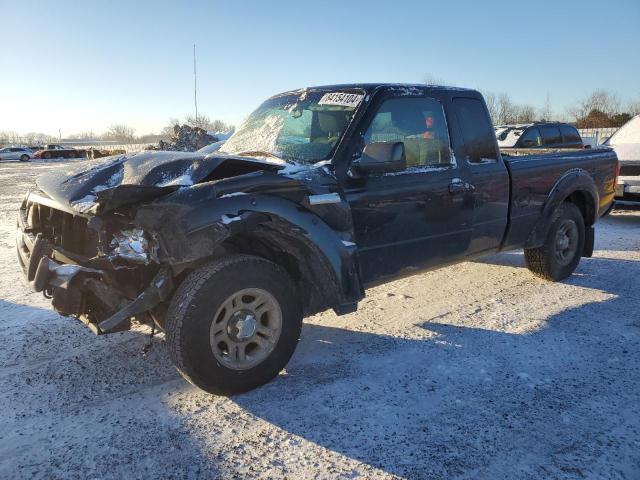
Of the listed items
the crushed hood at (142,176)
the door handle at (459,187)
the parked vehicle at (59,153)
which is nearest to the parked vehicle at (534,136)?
the door handle at (459,187)

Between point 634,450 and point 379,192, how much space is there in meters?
2.12


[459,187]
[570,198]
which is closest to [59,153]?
[570,198]

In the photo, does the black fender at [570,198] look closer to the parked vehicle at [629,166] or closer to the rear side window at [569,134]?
the parked vehicle at [629,166]

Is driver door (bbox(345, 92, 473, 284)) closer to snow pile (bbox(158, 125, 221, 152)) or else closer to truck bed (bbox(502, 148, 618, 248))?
truck bed (bbox(502, 148, 618, 248))

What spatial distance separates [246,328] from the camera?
9.91ft

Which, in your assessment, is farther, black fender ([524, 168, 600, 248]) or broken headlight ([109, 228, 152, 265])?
black fender ([524, 168, 600, 248])

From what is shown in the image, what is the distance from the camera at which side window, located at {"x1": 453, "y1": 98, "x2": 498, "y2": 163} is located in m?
4.33

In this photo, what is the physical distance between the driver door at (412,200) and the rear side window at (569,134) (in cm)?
1052

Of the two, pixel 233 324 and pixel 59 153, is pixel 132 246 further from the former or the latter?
pixel 59 153


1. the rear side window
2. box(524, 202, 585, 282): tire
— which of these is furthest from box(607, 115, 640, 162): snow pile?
box(524, 202, 585, 282): tire

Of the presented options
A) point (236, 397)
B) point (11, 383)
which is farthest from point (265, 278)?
point (11, 383)

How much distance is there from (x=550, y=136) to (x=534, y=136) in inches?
26.5

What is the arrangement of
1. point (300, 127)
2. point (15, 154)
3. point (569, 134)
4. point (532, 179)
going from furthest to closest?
point (15, 154)
point (569, 134)
point (532, 179)
point (300, 127)

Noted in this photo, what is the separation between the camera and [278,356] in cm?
318
